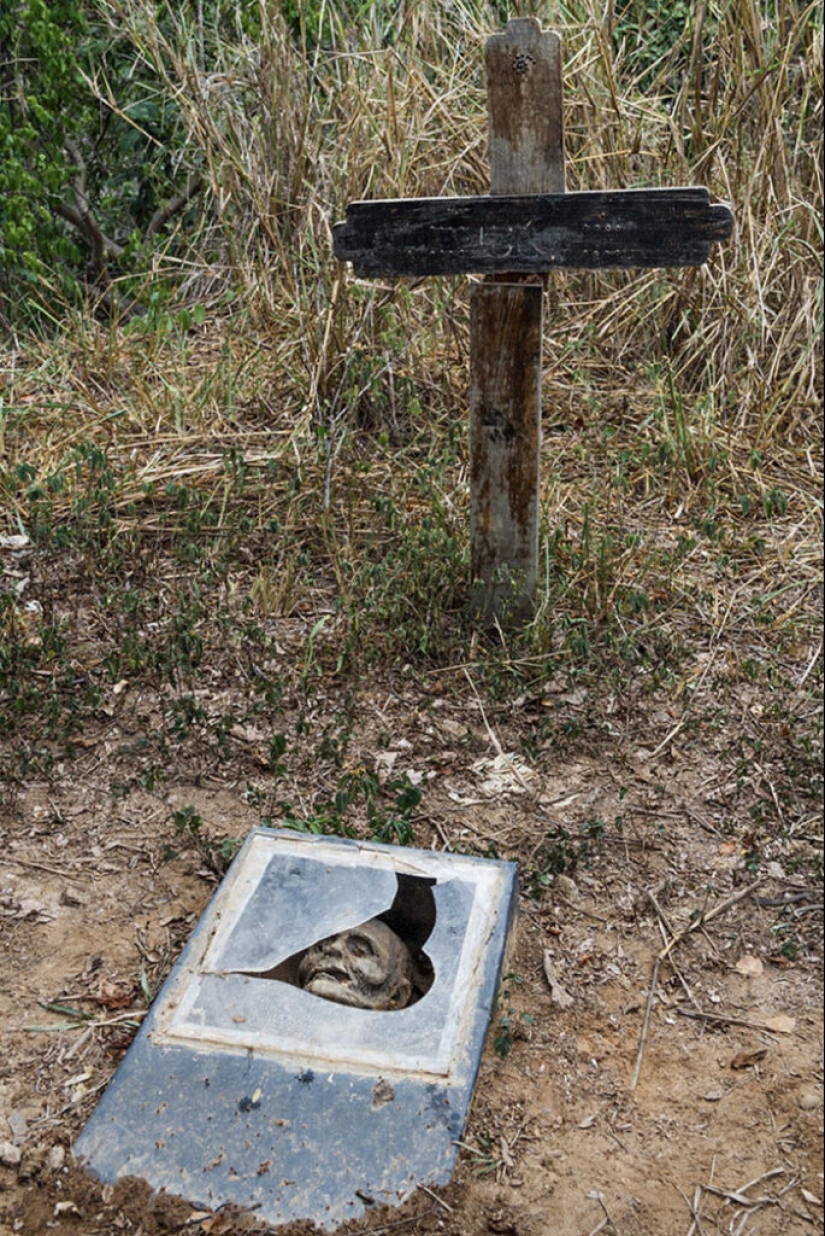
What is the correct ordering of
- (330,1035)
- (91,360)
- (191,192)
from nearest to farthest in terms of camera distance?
(330,1035), (91,360), (191,192)

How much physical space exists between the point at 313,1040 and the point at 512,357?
184 cm

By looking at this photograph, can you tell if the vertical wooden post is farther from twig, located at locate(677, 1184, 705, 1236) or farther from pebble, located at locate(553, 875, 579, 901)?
twig, located at locate(677, 1184, 705, 1236)

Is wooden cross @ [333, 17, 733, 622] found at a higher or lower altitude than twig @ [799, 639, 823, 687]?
higher

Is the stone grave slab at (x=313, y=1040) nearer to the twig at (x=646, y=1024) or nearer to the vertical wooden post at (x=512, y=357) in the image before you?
the twig at (x=646, y=1024)

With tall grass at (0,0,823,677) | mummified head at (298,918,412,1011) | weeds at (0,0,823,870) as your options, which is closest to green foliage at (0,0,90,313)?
weeds at (0,0,823,870)

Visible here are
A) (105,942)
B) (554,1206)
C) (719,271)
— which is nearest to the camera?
(554,1206)

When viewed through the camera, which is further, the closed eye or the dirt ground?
the closed eye

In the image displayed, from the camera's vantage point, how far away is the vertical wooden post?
10.6ft

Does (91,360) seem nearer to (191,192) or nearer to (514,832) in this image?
(191,192)

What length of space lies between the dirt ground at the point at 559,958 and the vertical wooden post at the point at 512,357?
1.24 feet

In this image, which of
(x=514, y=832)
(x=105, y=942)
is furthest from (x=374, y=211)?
(x=105, y=942)

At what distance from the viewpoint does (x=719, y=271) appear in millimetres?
4848

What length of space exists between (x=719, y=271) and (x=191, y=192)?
3.12 meters

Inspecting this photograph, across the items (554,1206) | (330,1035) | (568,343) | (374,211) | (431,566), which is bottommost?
(554,1206)
